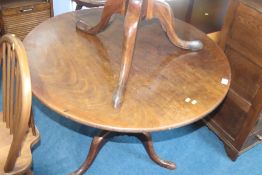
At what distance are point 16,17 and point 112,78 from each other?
5.21ft

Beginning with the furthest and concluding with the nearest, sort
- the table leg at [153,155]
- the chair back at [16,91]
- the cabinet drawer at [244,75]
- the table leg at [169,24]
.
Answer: the table leg at [153,155] < the cabinet drawer at [244,75] < the table leg at [169,24] < the chair back at [16,91]

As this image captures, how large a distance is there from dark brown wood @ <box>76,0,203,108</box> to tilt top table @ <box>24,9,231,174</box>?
3 cm

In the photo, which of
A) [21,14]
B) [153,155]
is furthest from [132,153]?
[21,14]

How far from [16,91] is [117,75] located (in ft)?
1.21

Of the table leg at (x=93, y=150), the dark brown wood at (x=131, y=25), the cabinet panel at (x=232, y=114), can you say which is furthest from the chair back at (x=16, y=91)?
the cabinet panel at (x=232, y=114)

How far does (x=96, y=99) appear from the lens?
1017mm

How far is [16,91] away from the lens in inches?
40.3

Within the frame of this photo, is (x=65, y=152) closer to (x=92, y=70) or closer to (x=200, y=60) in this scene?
(x=92, y=70)

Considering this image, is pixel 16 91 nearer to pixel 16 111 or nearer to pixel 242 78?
pixel 16 111

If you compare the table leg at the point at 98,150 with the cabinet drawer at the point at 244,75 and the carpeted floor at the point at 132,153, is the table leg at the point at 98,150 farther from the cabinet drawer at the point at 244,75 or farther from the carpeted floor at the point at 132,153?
the cabinet drawer at the point at 244,75

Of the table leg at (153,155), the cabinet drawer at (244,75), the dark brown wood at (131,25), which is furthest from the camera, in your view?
the table leg at (153,155)

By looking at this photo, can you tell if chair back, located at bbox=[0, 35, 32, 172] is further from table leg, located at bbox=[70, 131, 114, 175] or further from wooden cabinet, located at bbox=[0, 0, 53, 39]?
wooden cabinet, located at bbox=[0, 0, 53, 39]

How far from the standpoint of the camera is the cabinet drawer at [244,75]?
5.17ft

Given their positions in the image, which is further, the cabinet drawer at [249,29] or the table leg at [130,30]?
the cabinet drawer at [249,29]
